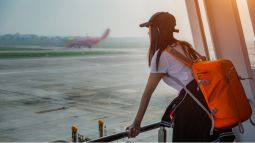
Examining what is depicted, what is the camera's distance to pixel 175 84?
6.70ft

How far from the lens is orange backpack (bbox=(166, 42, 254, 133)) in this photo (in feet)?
5.99

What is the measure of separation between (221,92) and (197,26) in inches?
94.6

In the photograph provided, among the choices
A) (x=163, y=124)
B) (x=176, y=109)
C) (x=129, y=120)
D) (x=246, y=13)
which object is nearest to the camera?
(x=176, y=109)

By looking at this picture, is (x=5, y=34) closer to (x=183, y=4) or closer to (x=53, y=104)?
(x=53, y=104)

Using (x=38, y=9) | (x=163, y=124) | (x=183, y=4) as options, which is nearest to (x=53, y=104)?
(x=183, y=4)

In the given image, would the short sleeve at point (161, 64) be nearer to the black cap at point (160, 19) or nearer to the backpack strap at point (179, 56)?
the backpack strap at point (179, 56)

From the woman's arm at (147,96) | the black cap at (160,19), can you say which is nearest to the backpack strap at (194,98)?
the woman's arm at (147,96)

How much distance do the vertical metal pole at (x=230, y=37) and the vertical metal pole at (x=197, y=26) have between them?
0.85ft

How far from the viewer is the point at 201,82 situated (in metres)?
1.88

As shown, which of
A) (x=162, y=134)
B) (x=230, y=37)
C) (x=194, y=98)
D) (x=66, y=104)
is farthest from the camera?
(x=66, y=104)

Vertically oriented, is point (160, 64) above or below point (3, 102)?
above

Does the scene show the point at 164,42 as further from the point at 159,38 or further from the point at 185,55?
the point at 185,55

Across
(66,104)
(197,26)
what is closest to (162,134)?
(197,26)

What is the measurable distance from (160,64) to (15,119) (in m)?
11.2
